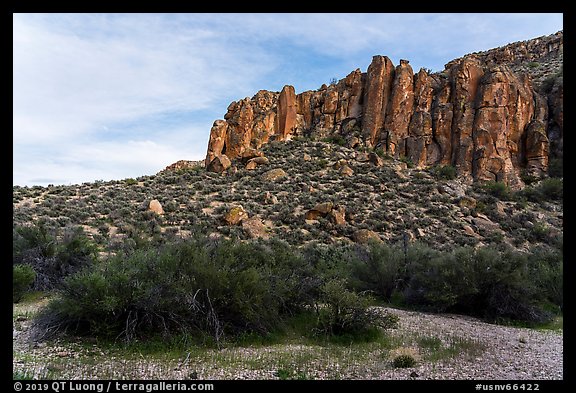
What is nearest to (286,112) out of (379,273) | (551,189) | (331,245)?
(331,245)

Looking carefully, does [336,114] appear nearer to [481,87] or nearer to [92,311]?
[481,87]

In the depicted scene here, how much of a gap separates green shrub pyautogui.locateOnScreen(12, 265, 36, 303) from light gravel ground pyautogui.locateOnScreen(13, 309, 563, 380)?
10.1ft

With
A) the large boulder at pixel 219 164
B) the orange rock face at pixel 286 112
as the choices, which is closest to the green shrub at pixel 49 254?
the large boulder at pixel 219 164

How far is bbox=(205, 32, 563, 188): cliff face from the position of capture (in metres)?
36.2

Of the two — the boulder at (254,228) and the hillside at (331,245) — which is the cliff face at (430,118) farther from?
the boulder at (254,228)

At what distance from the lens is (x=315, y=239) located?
22672 millimetres

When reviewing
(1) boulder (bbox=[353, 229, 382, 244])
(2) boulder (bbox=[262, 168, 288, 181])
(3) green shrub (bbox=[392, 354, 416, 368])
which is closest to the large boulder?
(2) boulder (bbox=[262, 168, 288, 181])

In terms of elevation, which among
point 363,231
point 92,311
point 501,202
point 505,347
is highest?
point 501,202

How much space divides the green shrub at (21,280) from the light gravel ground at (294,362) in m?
3.09

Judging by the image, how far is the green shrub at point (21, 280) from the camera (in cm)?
A: 1060

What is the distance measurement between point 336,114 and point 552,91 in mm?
23167

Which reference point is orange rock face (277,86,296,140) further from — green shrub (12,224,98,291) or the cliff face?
green shrub (12,224,98,291)
